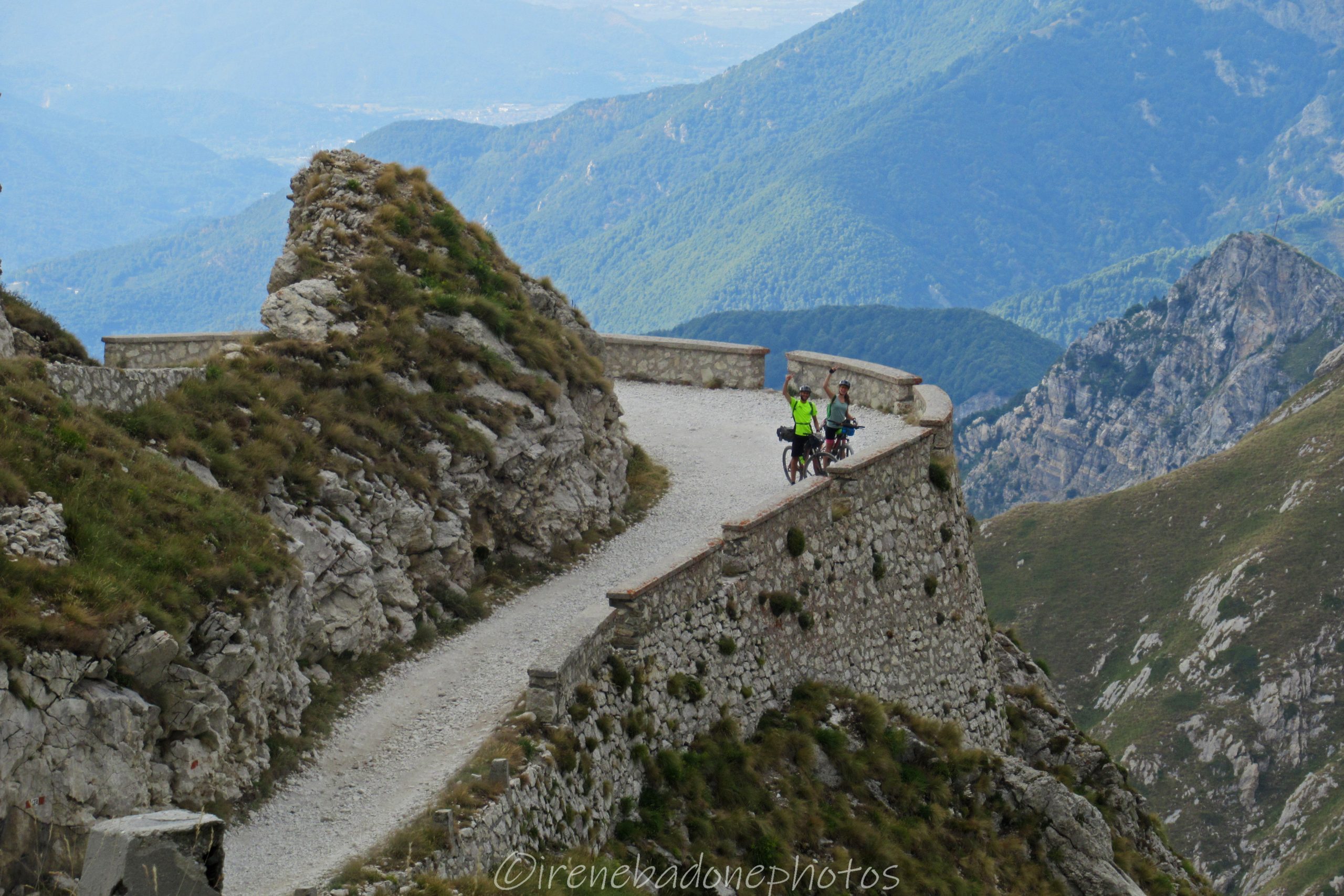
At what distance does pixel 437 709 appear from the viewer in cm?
1625

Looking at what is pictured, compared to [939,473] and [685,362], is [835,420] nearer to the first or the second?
[939,473]

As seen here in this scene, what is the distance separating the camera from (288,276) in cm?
2205

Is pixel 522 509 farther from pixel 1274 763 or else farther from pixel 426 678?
pixel 1274 763

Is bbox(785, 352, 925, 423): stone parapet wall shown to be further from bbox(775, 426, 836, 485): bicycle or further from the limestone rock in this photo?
the limestone rock

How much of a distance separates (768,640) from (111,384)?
887 centimetres

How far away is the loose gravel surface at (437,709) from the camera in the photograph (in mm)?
13180

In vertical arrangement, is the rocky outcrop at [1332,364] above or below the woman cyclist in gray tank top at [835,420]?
above

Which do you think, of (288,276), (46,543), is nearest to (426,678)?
(46,543)

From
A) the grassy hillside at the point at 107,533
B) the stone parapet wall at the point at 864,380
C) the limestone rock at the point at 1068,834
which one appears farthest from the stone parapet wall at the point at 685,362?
the grassy hillside at the point at 107,533

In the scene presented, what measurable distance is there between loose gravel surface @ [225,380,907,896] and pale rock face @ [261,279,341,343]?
4.69 meters

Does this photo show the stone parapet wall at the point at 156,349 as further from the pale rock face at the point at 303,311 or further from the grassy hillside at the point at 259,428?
the pale rock face at the point at 303,311

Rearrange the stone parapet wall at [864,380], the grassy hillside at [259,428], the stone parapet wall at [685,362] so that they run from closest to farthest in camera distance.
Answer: the grassy hillside at [259,428]
the stone parapet wall at [864,380]
the stone parapet wall at [685,362]

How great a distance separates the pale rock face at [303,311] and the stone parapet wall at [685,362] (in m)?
13.3

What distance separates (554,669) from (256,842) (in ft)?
10.8
